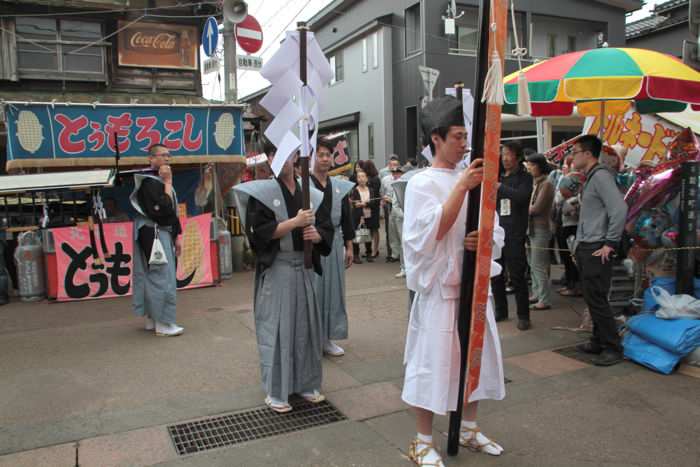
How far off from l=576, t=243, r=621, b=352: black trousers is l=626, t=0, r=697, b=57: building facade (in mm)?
16689

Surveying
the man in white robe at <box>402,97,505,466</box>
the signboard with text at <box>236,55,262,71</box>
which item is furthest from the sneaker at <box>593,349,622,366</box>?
the signboard with text at <box>236,55,262,71</box>

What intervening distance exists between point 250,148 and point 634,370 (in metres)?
11.4

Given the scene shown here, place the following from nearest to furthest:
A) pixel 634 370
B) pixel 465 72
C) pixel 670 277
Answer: pixel 634 370 < pixel 670 277 < pixel 465 72

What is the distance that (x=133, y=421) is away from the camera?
3709mm

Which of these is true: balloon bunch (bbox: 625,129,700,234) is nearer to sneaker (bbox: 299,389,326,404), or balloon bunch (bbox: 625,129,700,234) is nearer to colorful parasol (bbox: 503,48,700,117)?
colorful parasol (bbox: 503,48,700,117)

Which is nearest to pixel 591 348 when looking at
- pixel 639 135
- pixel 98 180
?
pixel 639 135

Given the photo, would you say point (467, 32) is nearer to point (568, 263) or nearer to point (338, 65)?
point (338, 65)

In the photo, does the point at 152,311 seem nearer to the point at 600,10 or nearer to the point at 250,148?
the point at 250,148

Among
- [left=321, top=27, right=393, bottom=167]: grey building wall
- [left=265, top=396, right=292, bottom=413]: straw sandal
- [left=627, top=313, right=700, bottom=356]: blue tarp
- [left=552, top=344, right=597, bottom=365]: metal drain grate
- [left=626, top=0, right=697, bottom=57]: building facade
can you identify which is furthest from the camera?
[left=626, top=0, right=697, bottom=57]: building facade

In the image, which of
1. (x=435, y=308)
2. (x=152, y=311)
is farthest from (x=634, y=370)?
(x=152, y=311)

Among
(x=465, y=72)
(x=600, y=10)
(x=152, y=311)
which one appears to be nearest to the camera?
(x=152, y=311)

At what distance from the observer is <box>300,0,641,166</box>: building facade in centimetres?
1703

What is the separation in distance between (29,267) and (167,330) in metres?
3.19

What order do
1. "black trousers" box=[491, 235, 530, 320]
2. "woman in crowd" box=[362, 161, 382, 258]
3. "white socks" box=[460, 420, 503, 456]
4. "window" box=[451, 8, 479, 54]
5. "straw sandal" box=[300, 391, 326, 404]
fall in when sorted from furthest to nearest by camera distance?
"window" box=[451, 8, 479, 54] → "woman in crowd" box=[362, 161, 382, 258] → "black trousers" box=[491, 235, 530, 320] → "straw sandal" box=[300, 391, 326, 404] → "white socks" box=[460, 420, 503, 456]
